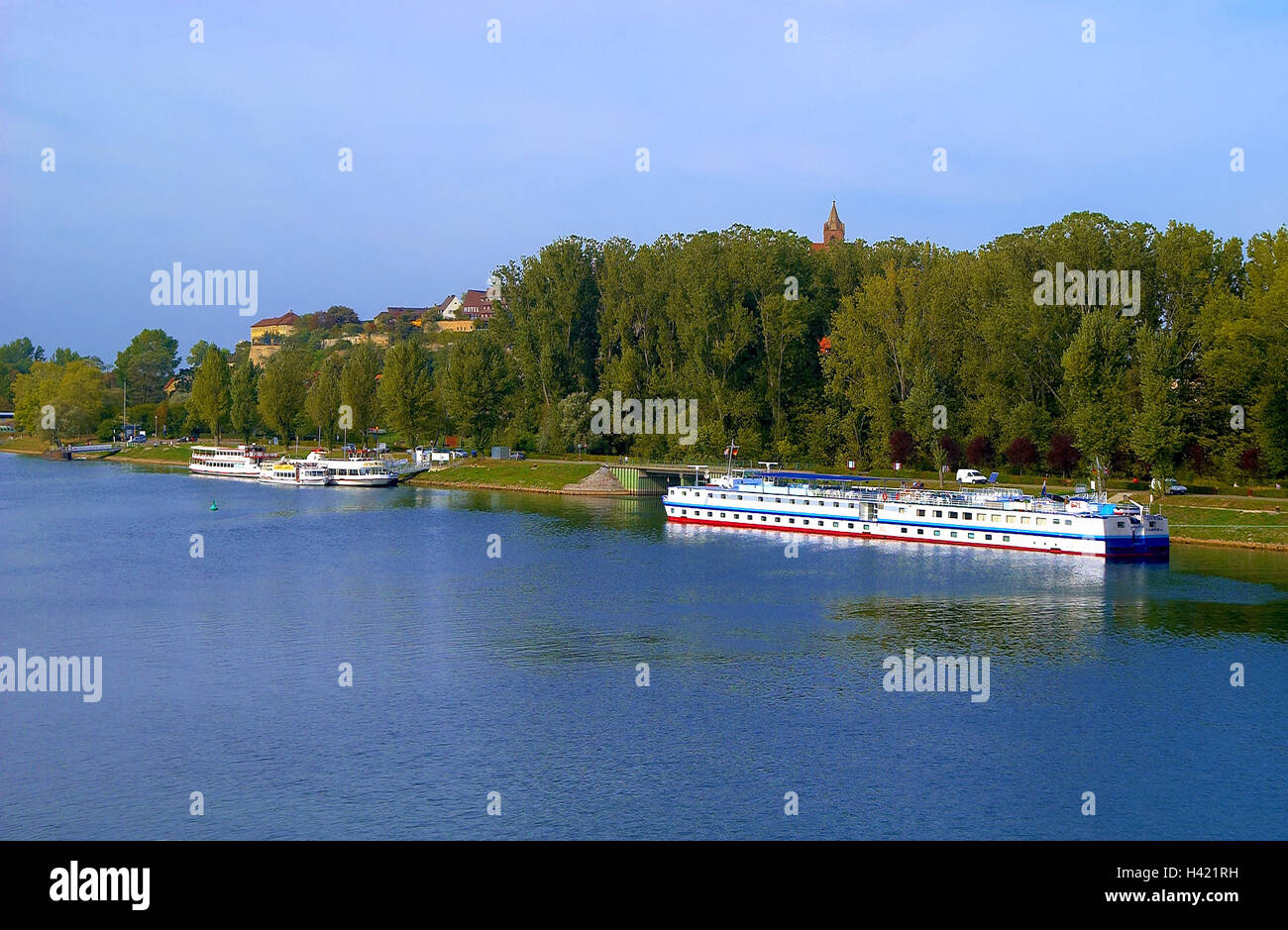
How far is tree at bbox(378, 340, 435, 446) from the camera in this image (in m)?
141

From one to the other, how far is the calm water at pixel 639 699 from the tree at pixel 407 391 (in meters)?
70.8

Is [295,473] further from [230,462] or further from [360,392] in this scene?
[230,462]

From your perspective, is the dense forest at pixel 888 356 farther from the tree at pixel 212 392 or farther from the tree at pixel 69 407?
the tree at pixel 69 407

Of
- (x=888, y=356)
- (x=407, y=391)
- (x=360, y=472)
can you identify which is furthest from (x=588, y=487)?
(x=407, y=391)

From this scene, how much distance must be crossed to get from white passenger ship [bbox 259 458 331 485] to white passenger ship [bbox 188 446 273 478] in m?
4.16

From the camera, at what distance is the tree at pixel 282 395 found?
163125mm

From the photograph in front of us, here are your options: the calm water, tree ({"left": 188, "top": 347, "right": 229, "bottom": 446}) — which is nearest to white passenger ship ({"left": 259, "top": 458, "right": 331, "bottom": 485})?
tree ({"left": 188, "top": 347, "right": 229, "bottom": 446})

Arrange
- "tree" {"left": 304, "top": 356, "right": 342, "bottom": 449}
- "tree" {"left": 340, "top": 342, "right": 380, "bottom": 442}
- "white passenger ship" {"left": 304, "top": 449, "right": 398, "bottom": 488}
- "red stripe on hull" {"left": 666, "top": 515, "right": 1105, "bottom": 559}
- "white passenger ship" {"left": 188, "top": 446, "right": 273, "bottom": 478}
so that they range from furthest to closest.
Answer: "tree" {"left": 304, "top": 356, "right": 342, "bottom": 449} < "tree" {"left": 340, "top": 342, "right": 380, "bottom": 442} < "white passenger ship" {"left": 188, "top": 446, "right": 273, "bottom": 478} < "white passenger ship" {"left": 304, "top": 449, "right": 398, "bottom": 488} < "red stripe on hull" {"left": 666, "top": 515, "right": 1105, "bottom": 559}

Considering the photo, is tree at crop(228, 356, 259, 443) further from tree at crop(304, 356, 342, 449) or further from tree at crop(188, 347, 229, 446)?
tree at crop(304, 356, 342, 449)

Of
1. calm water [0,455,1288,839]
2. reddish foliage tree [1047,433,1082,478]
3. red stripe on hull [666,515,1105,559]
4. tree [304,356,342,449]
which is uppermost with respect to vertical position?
tree [304,356,342,449]

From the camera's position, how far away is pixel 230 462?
15012 centimetres

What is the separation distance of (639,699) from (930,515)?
45.1 metres
